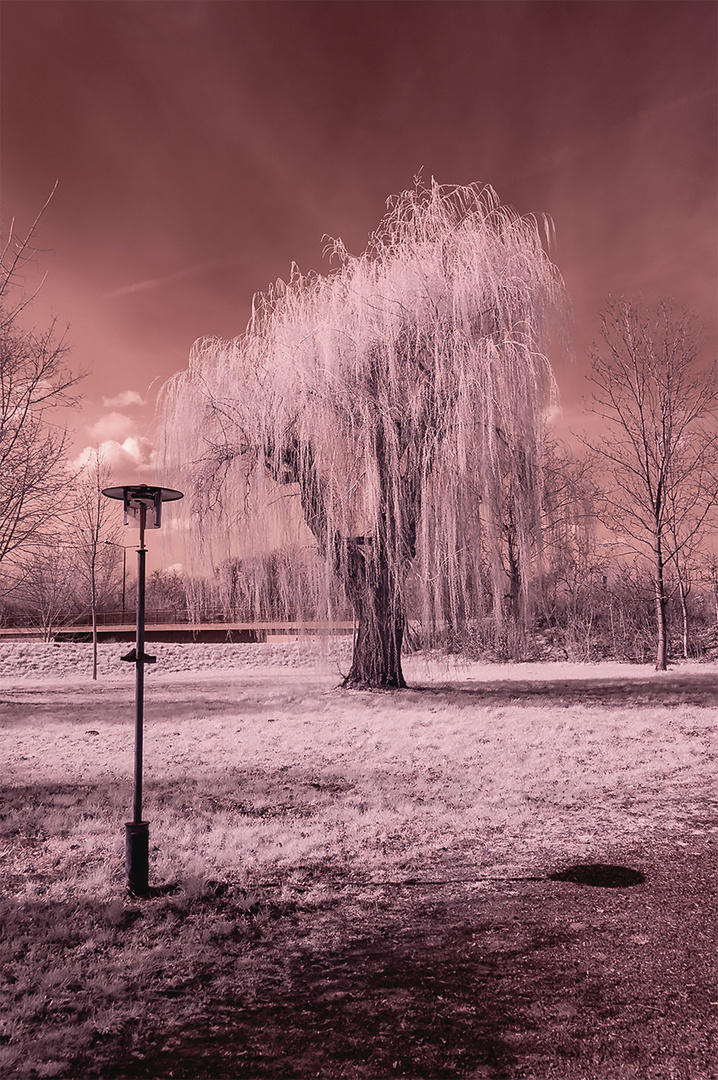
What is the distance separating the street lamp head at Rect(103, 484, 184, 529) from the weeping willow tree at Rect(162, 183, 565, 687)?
5678 mm

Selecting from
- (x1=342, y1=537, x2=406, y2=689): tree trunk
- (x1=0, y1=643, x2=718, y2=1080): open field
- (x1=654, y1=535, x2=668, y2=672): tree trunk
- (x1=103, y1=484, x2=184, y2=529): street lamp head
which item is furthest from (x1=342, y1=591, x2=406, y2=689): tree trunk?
(x1=103, y1=484, x2=184, y2=529): street lamp head

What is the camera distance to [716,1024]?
2619 mm

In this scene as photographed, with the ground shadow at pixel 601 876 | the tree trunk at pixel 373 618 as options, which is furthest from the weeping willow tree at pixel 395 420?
the ground shadow at pixel 601 876

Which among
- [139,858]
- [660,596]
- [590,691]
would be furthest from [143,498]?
[660,596]

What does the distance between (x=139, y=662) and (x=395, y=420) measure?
269 inches

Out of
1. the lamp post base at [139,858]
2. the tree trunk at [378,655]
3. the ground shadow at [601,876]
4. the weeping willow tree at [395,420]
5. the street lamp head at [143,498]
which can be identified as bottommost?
the ground shadow at [601,876]

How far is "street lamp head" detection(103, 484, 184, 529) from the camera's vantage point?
4508 millimetres

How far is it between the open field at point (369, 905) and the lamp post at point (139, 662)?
16 centimetres

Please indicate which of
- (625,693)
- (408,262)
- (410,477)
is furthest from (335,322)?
(625,693)

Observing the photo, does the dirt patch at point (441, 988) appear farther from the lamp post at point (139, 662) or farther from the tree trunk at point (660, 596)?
the tree trunk at point (660, 596)

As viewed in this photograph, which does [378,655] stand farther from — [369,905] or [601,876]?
[369,905]

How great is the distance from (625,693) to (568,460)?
161 inches

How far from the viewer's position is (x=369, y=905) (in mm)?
3943

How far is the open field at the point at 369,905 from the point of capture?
100 inches
